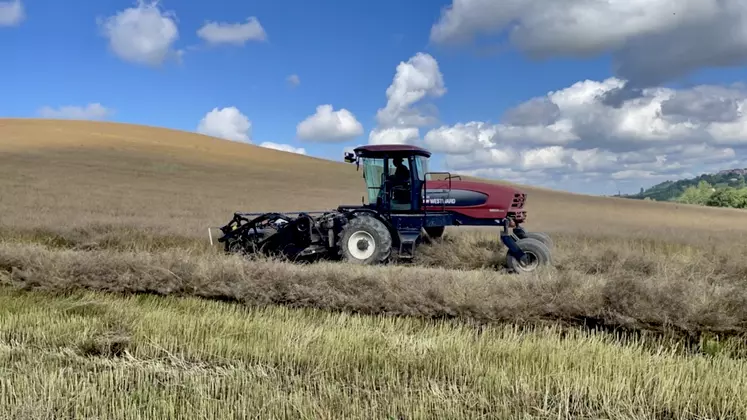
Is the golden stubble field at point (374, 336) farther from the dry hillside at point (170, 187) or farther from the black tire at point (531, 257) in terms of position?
the dry hillside at point (170, 187)

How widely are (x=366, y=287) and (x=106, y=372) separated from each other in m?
3.98

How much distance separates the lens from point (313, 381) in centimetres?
521

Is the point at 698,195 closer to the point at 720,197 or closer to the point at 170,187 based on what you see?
the point at 720,197

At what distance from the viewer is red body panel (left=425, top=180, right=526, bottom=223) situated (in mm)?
11828

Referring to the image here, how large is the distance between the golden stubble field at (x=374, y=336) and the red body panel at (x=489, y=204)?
901 mm

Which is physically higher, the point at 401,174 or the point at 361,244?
the point at 401,174

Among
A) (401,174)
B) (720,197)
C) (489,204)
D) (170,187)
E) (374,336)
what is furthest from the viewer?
(720,197)

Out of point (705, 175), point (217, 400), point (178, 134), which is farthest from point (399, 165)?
point (705, 175)

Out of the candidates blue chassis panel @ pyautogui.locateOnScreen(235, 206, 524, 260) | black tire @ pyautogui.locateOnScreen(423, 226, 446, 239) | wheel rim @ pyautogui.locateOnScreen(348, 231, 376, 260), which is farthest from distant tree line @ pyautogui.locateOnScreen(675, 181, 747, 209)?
wheel rim @ pyautogui.locateOnScreen(348, 231, 376, 260)

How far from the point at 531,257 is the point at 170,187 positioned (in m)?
20.9

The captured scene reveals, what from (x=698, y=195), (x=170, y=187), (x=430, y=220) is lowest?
(x=430, y=220)

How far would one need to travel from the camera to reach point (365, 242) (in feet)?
37.6

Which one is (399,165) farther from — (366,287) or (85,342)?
(85,342)

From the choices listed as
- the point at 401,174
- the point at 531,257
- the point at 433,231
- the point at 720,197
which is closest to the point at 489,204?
the point at 531,257
